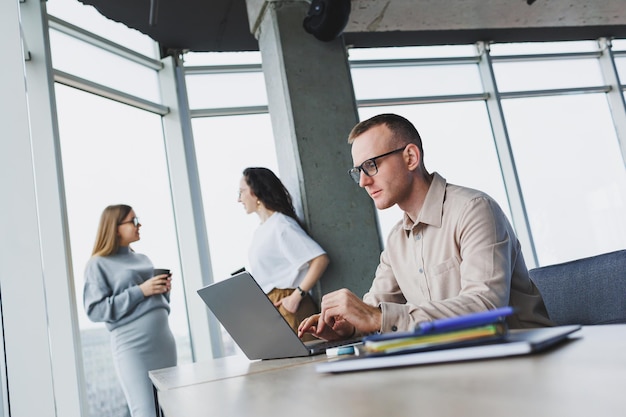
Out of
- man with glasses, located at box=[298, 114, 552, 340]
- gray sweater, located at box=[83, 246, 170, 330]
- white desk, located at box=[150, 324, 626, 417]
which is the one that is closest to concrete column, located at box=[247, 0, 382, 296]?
gray sweater, located at box=[83, 246, 170, 330]

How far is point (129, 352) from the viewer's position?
342 cm

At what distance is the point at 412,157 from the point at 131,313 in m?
2.21

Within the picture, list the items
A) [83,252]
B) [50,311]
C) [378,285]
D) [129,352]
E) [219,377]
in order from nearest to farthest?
[219,377], [378,285], [129,352], [50,311], [83,252]

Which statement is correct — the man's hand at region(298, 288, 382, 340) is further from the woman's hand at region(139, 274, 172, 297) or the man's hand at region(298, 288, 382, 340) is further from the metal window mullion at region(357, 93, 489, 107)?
the metal window mullion at region(357, 93, 489, 107)

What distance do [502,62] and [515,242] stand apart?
525 centimetres

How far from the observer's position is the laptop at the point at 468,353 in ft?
2.68

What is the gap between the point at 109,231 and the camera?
12.0 feet

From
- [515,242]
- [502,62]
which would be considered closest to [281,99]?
[515,242]

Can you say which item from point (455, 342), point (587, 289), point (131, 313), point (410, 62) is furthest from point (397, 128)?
point (410, 62)

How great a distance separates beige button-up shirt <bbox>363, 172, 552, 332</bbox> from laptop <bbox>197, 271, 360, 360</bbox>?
282mm

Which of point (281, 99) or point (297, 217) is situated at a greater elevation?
point (281, 99)

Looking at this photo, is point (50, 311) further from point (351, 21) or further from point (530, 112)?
point (530, 112)

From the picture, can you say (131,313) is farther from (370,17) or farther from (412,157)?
(370,17)

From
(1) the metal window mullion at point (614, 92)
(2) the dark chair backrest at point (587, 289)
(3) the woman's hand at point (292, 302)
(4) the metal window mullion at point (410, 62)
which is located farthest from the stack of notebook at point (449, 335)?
(1) the metal window mullion at point (614, 92)
